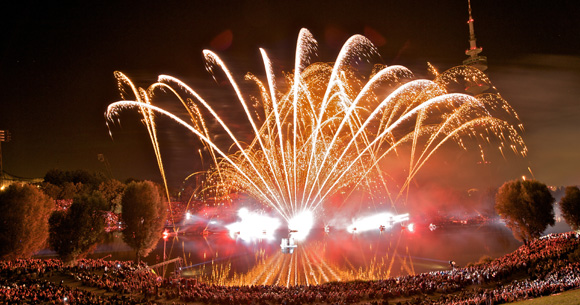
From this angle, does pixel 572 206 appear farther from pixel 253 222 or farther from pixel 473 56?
pixel 473 56

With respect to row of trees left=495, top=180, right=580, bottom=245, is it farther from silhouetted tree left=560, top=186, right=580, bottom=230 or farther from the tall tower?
the tall tower

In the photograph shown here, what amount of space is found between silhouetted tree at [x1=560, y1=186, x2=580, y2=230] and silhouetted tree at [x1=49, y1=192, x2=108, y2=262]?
173ft

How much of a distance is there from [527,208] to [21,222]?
53.2m

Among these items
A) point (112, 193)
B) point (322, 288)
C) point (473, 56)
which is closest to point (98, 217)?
point (322, 288)

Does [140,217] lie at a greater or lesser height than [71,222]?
greater

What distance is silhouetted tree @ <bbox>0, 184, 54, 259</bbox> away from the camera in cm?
3553

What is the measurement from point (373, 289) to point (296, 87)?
23853 millimetres

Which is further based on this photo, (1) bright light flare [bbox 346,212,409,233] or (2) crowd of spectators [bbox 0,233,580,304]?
(1) bright light flare [bbox 346,212,409,233]

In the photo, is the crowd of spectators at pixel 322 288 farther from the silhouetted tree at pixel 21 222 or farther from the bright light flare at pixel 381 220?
the bright light flare at pixel 381 220

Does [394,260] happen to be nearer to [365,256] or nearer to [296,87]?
[365,256]

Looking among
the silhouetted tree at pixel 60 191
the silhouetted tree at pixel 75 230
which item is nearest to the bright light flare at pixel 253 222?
the silhouetted tree at pixel 60 191

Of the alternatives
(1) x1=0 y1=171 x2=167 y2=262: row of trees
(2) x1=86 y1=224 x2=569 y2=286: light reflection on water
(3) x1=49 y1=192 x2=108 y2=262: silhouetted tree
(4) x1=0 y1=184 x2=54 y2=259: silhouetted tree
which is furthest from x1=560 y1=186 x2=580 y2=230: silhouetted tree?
(4) x1=0 y1=184 x2=54 y2=259: silhouetted tree

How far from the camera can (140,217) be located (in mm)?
40938

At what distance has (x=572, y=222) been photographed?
4378 cm
